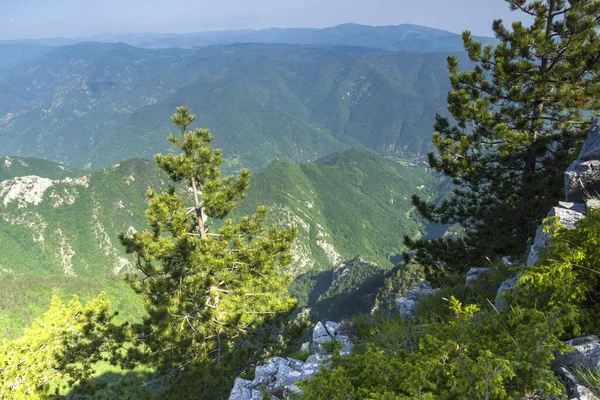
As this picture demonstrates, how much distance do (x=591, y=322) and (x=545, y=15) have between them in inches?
696

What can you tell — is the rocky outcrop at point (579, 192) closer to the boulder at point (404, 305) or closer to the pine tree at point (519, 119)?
the boulder at point (404, 305)

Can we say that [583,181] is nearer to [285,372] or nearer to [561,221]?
[561,221]

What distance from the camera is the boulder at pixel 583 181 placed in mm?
8422

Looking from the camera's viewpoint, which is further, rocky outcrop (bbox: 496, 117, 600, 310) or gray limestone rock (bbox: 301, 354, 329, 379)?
gray limestone rock (bbox: 301, 354, 329, 379)

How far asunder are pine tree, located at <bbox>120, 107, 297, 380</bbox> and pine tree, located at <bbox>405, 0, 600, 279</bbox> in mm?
9895

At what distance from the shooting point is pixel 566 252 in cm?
498

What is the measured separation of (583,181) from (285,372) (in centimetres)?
893

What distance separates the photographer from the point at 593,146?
9773mm

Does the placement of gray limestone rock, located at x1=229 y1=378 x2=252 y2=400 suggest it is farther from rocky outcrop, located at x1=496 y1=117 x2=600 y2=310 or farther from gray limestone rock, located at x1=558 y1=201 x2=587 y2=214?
gray limestone rock, located at x1=558 y1=201 x2=587 y2=214

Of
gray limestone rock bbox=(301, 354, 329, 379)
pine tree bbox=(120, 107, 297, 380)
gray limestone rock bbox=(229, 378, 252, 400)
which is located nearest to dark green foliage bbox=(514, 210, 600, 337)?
gray limestone rock bbox=(301, 354, 329, 379)

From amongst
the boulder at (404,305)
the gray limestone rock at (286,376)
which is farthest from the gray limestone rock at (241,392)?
the boulder at (404,305)

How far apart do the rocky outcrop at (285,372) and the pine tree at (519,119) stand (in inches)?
311

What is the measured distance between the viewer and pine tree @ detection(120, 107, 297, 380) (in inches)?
631

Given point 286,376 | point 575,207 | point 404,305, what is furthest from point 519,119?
point 286,376
